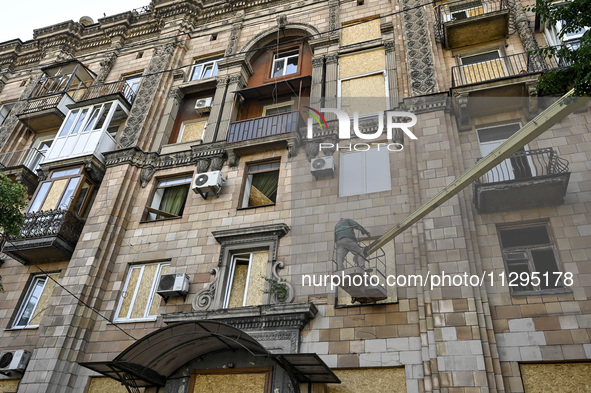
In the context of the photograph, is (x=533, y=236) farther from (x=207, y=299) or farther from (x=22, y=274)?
(x=22, y=274)

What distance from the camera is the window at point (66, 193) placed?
51.5 feet

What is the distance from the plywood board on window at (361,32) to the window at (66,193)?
11.5 metres

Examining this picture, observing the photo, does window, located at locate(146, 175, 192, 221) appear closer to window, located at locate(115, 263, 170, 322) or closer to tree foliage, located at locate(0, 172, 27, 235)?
window, located at locate(115, 263, 170, 322)

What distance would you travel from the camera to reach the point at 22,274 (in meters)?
15.0

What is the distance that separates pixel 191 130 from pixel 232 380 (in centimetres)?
1049

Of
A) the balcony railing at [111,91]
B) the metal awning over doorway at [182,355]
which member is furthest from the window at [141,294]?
the balcony railing at [111,91]

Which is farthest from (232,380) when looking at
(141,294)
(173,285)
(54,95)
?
(54,95)

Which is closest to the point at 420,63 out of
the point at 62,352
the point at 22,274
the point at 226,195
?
the point at 226,195

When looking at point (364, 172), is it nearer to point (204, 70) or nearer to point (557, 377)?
point (557, 377)

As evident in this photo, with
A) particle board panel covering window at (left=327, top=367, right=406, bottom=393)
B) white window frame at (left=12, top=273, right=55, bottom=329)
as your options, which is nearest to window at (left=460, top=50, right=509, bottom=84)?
particle board panel covering window at (left=327, top=367, right=406, bottom=393)

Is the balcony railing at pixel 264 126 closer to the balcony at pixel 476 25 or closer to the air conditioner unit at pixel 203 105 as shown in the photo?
the air conditioner unit at pixel 203 105

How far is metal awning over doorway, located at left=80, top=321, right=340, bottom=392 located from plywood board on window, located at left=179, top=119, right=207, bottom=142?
898 centimetres

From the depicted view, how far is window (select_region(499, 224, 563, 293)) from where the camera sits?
985cm

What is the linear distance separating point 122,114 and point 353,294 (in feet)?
44.4
